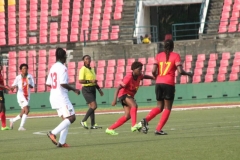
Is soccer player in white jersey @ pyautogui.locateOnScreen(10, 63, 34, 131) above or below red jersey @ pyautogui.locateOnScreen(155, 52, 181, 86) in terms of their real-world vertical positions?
below

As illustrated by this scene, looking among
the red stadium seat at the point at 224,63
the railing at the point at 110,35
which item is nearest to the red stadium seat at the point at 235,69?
the red stadium seat at the point at 224,63

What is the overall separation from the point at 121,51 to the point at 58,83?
28.0m

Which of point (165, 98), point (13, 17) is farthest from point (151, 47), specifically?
point (165, 98)

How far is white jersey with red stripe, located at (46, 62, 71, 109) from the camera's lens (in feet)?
48.4

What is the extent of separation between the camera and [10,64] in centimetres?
4512

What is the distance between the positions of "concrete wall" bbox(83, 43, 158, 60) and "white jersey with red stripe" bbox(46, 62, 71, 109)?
27479 mm

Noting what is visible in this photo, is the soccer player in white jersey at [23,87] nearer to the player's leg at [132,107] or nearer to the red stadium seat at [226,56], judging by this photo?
the player's leg at [132,107]

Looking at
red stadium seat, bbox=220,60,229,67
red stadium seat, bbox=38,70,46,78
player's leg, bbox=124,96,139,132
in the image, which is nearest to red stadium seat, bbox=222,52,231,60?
red stadium seat, bbox=220,60,229,67

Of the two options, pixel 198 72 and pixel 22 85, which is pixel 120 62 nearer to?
pixel 198 72

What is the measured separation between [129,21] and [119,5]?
121cm

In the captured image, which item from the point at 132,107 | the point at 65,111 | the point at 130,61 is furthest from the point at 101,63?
the point at 65,111

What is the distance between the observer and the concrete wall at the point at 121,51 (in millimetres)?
42375

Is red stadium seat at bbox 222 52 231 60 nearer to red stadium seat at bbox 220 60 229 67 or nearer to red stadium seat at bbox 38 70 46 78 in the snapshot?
red stadium seat at bbox 220 60 229 67

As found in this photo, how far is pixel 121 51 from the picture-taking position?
4266cm
